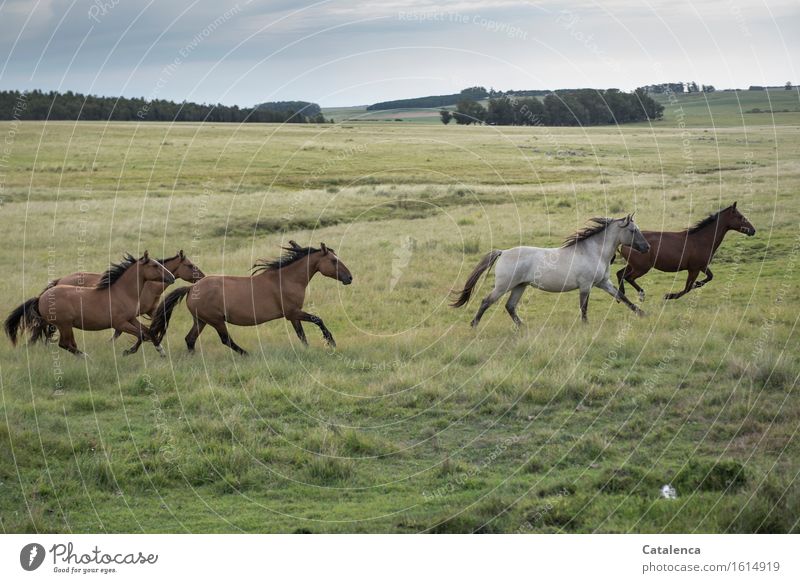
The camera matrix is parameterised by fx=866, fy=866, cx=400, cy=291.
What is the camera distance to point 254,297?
51.6 ft

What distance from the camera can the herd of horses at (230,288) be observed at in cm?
1517

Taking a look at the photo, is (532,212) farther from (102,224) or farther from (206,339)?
(206,339)

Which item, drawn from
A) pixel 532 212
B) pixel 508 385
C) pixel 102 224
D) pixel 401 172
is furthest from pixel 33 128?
pixel 508 385

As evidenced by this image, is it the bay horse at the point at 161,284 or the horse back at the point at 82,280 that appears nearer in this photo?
the bay horse at the point at 161,284

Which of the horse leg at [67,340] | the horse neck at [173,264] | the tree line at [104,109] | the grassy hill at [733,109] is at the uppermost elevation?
the tree line at [104,109]

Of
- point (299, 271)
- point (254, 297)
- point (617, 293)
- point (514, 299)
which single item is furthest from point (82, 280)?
point (617, 293)

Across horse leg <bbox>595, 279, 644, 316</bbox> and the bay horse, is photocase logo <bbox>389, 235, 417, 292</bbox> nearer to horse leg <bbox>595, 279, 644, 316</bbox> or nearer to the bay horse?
horse leg <bbox>595, 279, 644, 316</bbox>

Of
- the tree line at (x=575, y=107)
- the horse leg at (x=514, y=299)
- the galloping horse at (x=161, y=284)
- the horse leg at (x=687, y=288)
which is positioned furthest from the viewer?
the tree line at (x=575, y=107)

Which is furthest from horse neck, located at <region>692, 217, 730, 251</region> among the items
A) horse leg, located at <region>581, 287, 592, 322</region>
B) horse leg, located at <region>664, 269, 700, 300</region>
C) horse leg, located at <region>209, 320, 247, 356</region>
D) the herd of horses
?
horse leg, located at <region>209, 320, 247, 356</region>

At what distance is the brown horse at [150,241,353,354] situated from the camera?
15.6 m

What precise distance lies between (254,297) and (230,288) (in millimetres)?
460

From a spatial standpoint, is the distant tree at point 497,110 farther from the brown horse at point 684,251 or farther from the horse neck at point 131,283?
the horse neck at point 131,283

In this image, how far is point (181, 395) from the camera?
13.3 meters
